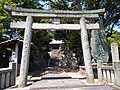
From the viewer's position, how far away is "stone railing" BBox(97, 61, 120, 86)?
7423 millimetres

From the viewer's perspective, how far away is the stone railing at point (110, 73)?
292 inches

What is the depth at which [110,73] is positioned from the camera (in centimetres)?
866

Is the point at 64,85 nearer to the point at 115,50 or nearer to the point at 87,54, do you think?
the point at 87,54

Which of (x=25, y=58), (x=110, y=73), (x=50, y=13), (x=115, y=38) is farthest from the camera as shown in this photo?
(x=115, y=38)

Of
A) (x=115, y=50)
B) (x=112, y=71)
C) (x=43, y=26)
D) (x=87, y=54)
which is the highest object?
(x=43, y=26)

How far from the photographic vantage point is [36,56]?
90.4ft

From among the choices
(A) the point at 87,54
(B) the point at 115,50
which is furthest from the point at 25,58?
(B) the point at 115,50

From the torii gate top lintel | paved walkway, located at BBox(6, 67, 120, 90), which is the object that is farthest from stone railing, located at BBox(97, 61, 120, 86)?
the torii gate top lintel

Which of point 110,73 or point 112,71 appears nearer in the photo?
point 112,71

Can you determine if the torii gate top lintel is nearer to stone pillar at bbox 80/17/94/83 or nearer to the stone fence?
stone pillar at bbox 80/17/94/83

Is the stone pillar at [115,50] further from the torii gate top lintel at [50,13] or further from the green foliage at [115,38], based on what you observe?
the green foliage at [115,38]

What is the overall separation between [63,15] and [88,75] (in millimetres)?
4333

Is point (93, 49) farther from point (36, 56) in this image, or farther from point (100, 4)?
point (36, 56)

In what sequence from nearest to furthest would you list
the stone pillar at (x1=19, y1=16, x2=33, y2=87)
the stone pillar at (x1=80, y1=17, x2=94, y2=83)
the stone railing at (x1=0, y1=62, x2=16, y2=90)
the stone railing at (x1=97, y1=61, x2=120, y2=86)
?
the stone railing at (x1=97, y1=61, x2=120, y2=86) < the stone railing at (x1=0, y1=62, x2=16, y2=90) < the stone pillar at (x1=19, y1=16, x2=33, y2=87) < the stone pillar at (x1=80, y1=17, x2=94, y2=83)
